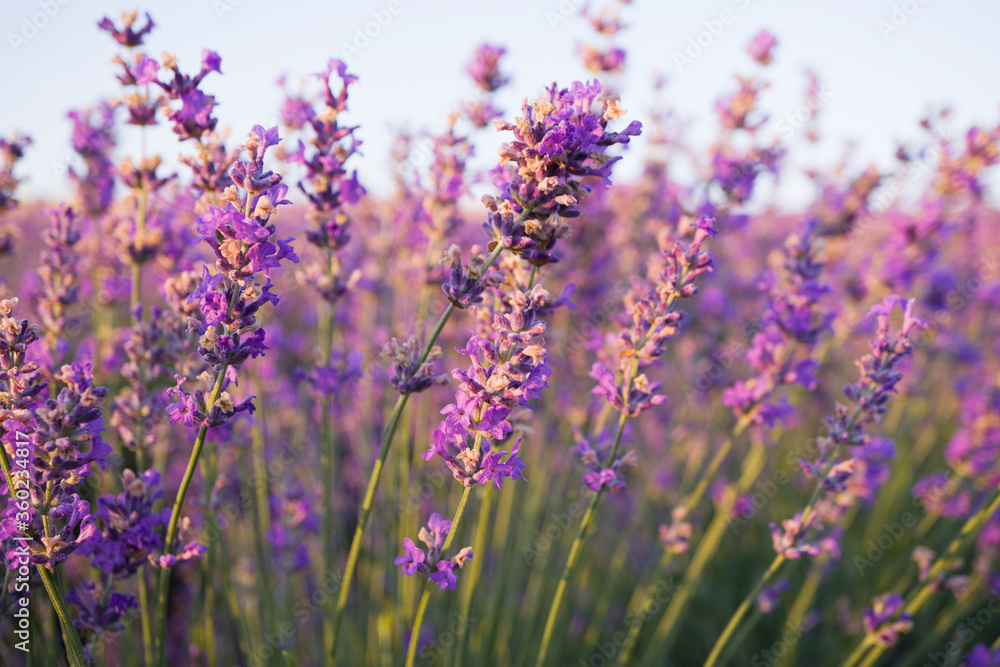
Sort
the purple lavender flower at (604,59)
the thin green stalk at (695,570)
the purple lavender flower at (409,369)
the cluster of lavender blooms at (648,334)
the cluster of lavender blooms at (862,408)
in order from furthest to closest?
the purple lavender flower at (604,59) → the thin green stalk at (695,570) → the cluster of lavender blooms at (862,408) → the cluster of lavender blooms at (648,334) → the purple lavender flower at (409,369)

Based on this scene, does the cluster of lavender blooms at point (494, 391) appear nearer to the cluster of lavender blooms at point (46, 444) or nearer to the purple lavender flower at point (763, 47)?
the cluster of lavender blooms at point (46, 444)

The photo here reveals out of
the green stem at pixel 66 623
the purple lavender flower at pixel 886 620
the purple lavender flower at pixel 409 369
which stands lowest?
the purple lavender flower at pixel 886 620

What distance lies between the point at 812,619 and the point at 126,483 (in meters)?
4.12

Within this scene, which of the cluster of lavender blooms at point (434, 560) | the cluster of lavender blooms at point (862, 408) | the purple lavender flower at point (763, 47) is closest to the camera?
the cluster of lavender blooms at point (434, 560)

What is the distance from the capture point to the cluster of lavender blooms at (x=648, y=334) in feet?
5.51

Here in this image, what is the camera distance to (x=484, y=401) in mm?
1406

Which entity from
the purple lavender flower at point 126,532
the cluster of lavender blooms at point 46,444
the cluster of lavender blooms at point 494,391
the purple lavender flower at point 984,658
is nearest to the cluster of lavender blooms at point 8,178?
the cluster of lavender blooms at point 46,444

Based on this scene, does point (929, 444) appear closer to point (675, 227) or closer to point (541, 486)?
point (675, 227)

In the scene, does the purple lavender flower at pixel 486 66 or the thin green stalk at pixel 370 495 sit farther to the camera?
the purple lavender flower at pixel 486 66

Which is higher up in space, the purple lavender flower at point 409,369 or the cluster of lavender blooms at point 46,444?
the purple lavender flower at point 409,369

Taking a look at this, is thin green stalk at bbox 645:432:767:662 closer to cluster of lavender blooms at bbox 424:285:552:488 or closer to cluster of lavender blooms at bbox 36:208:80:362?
cluster of lavender blooms at bbox 424:285:552:488

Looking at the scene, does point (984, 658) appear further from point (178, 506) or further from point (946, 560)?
point (178, 506)

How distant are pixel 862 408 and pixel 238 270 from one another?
1960mm

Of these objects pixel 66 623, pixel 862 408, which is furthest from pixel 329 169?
pixel 862 408
